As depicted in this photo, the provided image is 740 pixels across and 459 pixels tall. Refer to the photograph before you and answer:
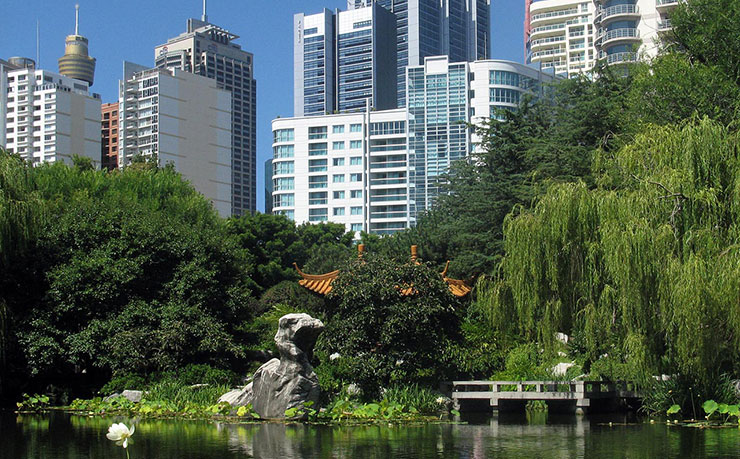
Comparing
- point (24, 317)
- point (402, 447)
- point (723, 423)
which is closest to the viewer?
point (402, 447)

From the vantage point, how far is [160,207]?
102ft

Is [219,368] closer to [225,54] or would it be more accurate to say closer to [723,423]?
[723,423]

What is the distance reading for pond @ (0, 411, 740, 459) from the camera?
41.3ft

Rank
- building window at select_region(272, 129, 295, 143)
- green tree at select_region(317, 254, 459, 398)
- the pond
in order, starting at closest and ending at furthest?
the pond < green tree at select_region(317, 254, 459, 398) < building window at select_region(272, 129, 295, 143)

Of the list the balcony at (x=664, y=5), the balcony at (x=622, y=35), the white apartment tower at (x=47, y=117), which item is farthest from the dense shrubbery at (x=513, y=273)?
the white apartment tower at (x=47, y=117)

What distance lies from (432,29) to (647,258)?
14424 cm

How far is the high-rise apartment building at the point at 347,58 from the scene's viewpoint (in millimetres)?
141625

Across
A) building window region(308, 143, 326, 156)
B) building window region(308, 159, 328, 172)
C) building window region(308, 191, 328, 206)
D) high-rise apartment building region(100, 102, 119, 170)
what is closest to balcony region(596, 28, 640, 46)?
building window region(308, 143, 326, 156)

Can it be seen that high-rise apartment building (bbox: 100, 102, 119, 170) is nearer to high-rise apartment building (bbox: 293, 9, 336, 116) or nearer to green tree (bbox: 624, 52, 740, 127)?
high-rise apartment building (bbox: 293, 9, 336, 116)

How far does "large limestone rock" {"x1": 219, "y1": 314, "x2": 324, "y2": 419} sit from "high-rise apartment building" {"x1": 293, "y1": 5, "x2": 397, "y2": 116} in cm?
12436

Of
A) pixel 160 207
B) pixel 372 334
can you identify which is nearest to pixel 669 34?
pixel 372 334

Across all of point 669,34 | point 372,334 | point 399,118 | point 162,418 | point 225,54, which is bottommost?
point 162,418

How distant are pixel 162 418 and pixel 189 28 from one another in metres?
132

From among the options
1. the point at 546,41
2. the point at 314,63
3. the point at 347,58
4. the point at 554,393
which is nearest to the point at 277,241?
the point at 554,393
